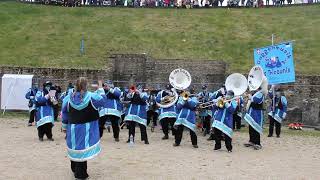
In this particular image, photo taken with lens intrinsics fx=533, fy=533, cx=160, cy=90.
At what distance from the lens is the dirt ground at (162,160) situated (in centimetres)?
1140

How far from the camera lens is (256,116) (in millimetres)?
16062

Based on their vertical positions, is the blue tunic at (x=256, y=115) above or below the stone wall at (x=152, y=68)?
below

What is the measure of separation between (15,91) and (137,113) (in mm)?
10330

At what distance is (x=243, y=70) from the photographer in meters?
28.0

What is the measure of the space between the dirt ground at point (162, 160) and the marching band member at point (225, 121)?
0.35m

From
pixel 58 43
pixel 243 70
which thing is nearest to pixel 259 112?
pixel 243 70

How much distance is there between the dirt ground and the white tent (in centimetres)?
665

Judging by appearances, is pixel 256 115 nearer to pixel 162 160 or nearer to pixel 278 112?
pixel 278 112

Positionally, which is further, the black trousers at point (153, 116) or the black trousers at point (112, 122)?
the black trousers at point (153, 116)

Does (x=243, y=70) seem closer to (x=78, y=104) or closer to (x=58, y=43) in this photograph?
(x=58, y=43)

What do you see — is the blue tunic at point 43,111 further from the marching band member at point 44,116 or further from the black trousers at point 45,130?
the black trousers at point 45,130

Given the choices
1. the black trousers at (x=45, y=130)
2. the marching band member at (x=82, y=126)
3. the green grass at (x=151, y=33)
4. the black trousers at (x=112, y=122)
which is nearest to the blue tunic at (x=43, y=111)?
the black trousers at (x=45, y=130)

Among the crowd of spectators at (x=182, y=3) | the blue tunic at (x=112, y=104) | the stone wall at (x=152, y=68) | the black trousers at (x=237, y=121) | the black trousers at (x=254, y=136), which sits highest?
the crowd of spectators at (x=182, y=3)

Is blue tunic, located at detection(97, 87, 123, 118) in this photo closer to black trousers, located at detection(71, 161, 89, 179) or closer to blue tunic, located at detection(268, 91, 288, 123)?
blue tunic, located at detection(268, 91, 288, 123)
